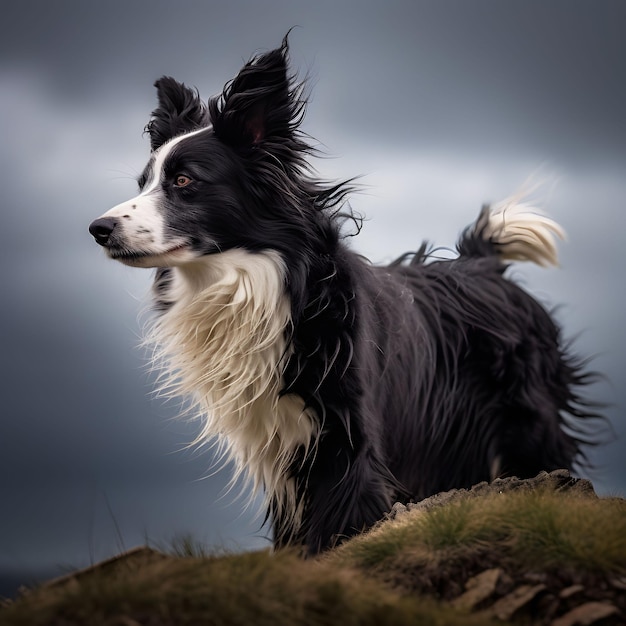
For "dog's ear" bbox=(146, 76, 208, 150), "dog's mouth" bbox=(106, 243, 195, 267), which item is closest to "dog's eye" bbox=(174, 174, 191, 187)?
"dog's mouth" bbox=(106, 243, 195, 267)

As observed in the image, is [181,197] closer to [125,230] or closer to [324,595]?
[125,230]

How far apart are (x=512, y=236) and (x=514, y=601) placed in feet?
15.4

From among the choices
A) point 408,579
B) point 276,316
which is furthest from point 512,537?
point 276,316

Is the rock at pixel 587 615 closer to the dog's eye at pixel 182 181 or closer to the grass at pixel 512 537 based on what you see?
the grass at pixel 512 537

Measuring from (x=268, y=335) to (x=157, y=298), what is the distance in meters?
1.08

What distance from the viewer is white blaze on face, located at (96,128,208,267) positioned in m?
5.50

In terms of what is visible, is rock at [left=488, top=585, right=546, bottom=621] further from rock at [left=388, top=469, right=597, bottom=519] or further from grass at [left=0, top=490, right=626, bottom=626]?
rock at [left=388, top=469, right=597, bottom=519]

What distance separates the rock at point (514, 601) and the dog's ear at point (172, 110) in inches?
162

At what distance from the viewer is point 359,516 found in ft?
18.8

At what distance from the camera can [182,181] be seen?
5781 millimetres

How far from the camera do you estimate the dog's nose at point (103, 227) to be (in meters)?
5.46

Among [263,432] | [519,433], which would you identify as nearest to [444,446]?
[519,433]

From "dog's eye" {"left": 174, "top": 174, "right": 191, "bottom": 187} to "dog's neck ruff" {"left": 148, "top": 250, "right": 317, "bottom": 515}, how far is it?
1.67ft

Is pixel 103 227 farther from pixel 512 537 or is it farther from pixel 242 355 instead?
pixel 512 537
